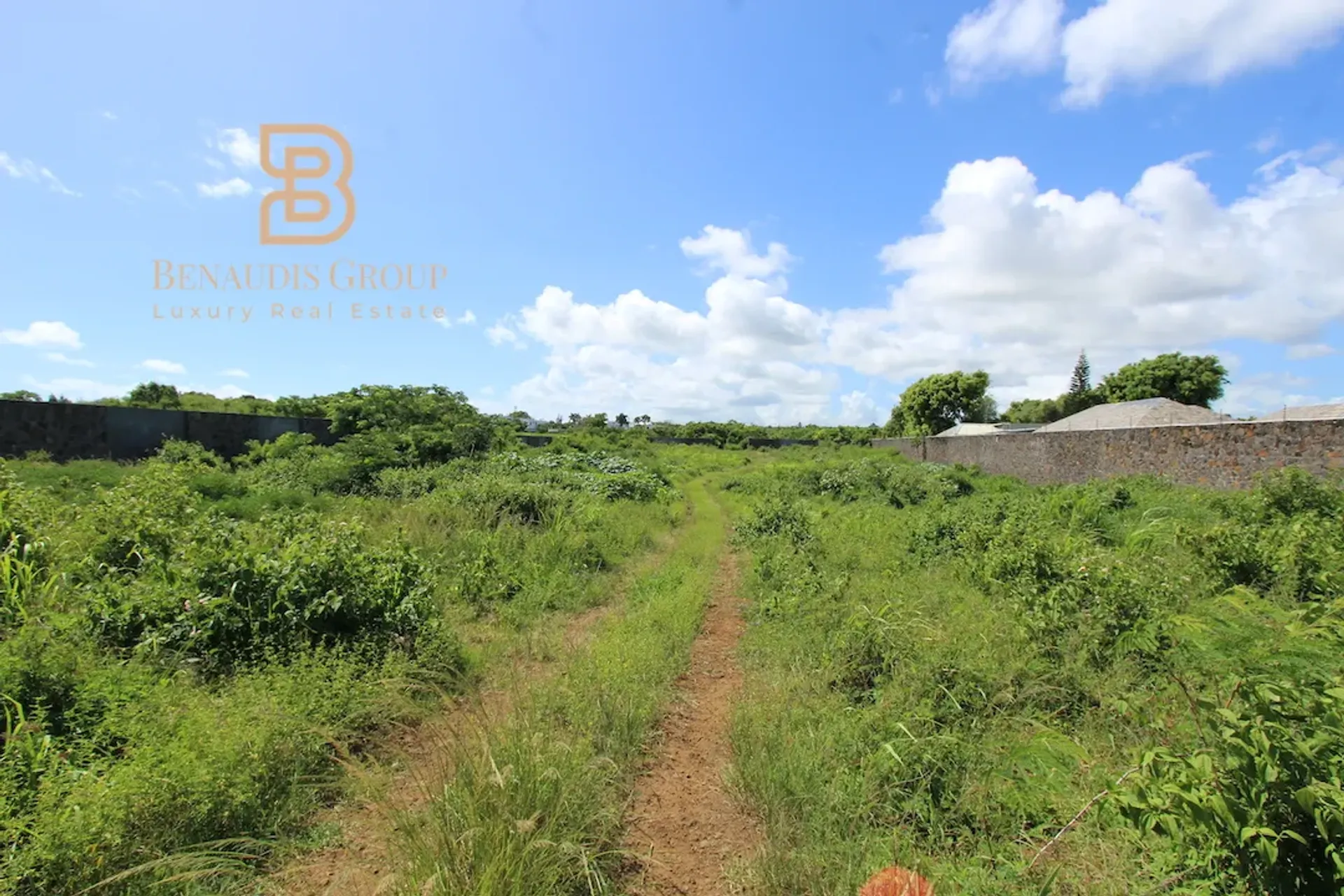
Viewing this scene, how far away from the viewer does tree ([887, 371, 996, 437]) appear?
52.6 m

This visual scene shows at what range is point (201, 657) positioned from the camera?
454cm

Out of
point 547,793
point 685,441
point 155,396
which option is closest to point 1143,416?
point 547,793

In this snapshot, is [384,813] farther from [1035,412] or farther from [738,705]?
[1035,412]

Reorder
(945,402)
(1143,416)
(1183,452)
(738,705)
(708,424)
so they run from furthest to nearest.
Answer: (708,424) < (945,402) < (1143,416) < (1183,452) < (738,705)

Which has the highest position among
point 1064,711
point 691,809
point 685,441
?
point 685,441

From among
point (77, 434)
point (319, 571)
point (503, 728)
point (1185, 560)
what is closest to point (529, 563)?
point (319, 571)

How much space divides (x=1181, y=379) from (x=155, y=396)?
200 ft

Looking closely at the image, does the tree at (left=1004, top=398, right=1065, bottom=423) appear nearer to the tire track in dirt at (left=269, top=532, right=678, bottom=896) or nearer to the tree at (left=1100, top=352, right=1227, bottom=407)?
the tree at (left=1100, top=352, right=1227, bottom=407)

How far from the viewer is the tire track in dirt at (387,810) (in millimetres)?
2965

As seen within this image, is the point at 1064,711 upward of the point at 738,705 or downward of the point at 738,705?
upward

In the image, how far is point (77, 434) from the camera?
13.2 meters

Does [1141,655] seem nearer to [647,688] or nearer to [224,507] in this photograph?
[647,688]

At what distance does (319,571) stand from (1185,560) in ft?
30.3

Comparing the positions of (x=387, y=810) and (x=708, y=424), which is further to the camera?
(x=708, y=424)
